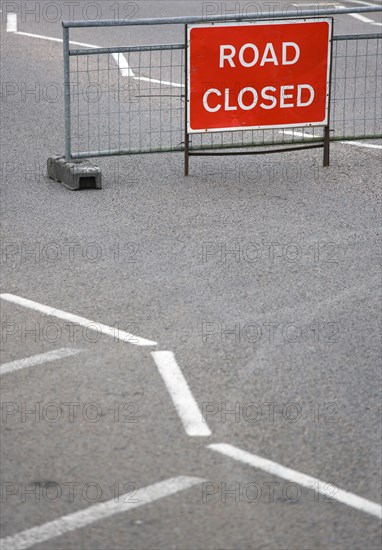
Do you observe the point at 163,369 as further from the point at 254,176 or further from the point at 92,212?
the point at 254,176

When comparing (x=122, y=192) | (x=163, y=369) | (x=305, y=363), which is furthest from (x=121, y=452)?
(x=122, y=192)

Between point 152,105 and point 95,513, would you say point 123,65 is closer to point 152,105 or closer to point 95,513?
point 152,105

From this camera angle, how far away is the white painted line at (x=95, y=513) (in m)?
5.73

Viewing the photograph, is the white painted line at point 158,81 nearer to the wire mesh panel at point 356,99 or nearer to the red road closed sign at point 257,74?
the wire mesh panel at point 356,99

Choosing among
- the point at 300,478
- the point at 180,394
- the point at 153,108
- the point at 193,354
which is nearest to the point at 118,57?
the point at 153,108

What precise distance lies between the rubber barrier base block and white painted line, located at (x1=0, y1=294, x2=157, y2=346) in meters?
3.10

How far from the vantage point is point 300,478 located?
20.6 feet

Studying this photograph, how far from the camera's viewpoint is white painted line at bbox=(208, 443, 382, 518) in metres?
6.04

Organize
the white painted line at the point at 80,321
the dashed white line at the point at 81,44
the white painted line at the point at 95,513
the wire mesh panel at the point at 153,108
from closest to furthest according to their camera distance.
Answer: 1. the white painted line at the point at 95,513
2. the white painted line at the point at 80,321
3. the wire mesh panel at the point at 153,108
4. the dashed white line at the point at 81,44

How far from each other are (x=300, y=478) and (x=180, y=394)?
1223 mm

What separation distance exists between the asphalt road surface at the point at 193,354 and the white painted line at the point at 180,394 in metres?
0.01

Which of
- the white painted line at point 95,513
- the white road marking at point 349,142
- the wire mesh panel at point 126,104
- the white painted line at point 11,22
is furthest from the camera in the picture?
the white painted line at point 11,22

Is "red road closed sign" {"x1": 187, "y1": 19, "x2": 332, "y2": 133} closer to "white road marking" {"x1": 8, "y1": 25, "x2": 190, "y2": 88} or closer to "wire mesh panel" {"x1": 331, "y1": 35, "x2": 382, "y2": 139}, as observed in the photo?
"wire mesh panel" {"x1": 331, "y1": 35, "x2": 382, "y2": 139}

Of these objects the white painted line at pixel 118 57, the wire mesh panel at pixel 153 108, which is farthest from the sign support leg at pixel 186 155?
the white painted line at pixel 118 57
